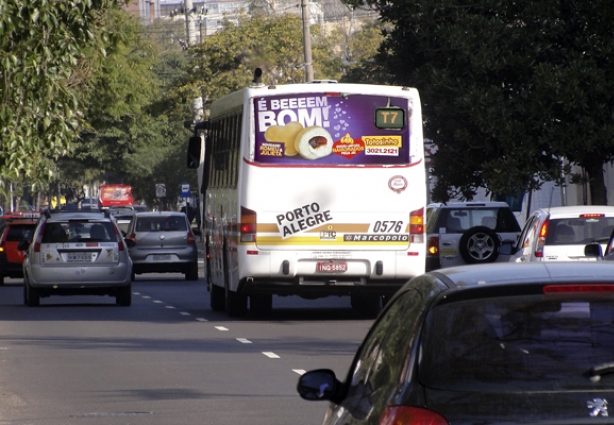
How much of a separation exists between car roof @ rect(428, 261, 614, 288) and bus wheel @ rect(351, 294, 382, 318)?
15478 mm

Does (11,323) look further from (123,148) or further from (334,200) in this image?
(123,148)

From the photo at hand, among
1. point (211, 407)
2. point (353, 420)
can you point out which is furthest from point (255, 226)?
point (353, 420)

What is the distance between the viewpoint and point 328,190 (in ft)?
61.8

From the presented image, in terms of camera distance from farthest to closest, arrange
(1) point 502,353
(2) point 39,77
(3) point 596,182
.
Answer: (3) point 596,182 → (2) point 39,77 → (1) point 502,353

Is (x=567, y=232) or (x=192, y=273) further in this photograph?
(x=192, y=273)

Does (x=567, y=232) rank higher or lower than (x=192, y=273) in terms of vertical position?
higher

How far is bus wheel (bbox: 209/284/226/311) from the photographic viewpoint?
22.2 metres

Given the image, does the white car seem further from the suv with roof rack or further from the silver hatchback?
the silver hatchback

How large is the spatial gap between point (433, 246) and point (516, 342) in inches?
868

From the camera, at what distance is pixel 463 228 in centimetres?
Answer: 2711

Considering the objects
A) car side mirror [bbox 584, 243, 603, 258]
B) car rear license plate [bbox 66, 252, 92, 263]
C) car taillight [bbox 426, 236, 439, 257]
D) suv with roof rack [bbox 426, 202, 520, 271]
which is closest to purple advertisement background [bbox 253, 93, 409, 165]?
car side mirror [bbox 584, 243, 603, 258]

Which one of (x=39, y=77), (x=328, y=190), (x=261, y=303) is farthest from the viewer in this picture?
(x=261, y=303)

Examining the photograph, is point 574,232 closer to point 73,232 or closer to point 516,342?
point 73,232

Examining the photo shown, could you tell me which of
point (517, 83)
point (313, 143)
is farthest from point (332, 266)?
point (517, 83)
